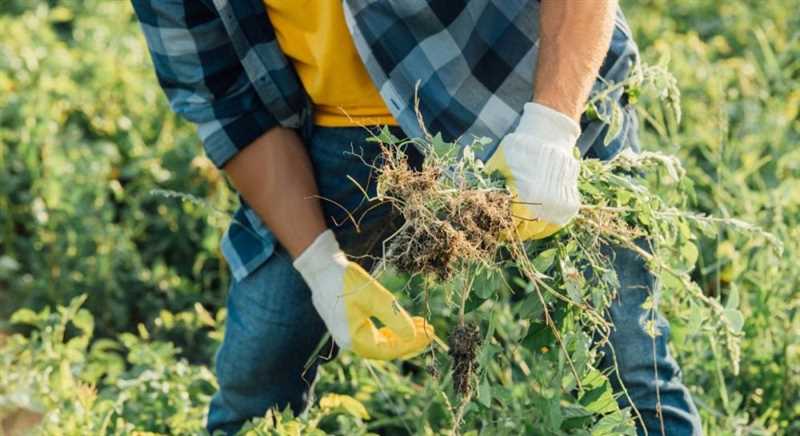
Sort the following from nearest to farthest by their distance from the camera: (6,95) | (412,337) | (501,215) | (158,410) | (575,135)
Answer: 1. (501,215)
2. (575,135)
3. (412,337)
4. (158,410)
5. (6,95)

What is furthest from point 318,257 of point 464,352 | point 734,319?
point 734,319

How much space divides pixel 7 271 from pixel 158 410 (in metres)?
0.99

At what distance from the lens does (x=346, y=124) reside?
2.21 m

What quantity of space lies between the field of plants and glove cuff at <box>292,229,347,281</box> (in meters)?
0.10

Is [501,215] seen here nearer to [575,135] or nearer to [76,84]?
[575,135]

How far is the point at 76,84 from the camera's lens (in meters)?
3.83

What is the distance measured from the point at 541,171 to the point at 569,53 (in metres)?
0.21

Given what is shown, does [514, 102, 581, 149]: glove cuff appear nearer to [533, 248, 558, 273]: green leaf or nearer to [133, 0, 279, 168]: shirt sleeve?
[533, 248, 558, 273]: green leaf

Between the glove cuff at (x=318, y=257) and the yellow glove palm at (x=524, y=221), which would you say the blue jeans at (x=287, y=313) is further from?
the yellow glove palm at (x=524, y=221)

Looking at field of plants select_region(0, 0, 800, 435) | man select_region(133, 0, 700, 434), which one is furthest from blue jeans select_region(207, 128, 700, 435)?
field of plants select_region(0, 0, 800, 435)

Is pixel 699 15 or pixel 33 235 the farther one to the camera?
pixel 699 15

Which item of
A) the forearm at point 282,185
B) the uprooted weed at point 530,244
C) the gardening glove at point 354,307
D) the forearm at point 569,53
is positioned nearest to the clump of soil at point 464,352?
the uprooted weed at point 530,244

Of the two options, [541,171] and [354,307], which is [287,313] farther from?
[541,171]

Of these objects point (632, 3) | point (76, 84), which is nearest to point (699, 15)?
point (632, 3)
